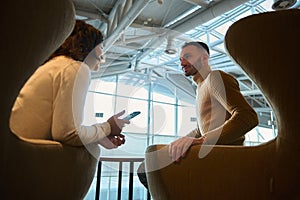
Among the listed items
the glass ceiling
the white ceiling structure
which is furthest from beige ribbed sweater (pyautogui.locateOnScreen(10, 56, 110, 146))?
the glass ceiling

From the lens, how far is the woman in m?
0.77

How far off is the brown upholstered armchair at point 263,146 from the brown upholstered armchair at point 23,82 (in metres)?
0.37

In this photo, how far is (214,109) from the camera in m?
1.09

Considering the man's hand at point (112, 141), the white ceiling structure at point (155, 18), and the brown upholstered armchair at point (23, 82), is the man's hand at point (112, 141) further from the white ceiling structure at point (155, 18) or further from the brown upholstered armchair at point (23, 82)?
the white ceiling structure at point (155, 18)

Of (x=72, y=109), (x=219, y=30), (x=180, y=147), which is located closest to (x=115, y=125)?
(x=72, y=109)

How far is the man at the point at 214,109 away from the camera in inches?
30.2

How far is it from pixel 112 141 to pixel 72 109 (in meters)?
0.22

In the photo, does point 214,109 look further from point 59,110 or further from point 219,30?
point 219,30

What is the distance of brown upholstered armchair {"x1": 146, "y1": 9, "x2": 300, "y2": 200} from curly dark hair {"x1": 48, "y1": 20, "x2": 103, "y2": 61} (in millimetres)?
604

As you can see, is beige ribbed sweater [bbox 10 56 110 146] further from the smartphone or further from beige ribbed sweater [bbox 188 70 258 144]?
beige ribbed sweater [bbox 188 70 258 144]

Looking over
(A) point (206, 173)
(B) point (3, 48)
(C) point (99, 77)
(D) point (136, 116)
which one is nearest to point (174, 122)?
(D) point (136, 116)

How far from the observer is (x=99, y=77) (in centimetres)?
110

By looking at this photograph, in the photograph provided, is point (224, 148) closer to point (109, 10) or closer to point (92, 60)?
point (92, 60)

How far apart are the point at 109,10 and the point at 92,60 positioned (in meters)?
3.44
